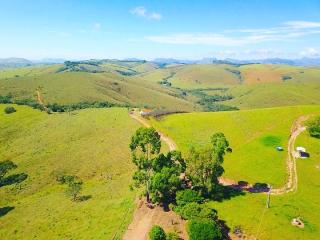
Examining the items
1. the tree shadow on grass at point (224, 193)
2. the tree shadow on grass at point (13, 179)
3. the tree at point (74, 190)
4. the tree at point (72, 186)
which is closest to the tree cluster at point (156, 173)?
the tree shadow on grass at point (224, 193)

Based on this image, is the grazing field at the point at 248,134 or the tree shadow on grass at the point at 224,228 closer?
the tree shadow on grass at the point at 224,228

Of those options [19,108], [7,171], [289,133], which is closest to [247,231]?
[289,133]

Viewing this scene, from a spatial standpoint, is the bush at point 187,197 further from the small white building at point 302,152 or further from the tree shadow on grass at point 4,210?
the tree shadow on grass at point 4,210

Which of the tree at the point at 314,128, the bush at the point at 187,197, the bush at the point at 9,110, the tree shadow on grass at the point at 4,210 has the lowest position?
the tree shadow on grass at the point at 4,210

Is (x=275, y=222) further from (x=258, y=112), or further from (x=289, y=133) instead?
(x=258, y=112)

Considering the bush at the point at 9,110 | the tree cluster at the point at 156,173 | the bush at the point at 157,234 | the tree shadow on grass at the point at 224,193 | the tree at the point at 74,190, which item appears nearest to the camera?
the bush at the point at 157,234
